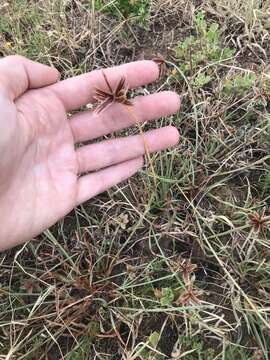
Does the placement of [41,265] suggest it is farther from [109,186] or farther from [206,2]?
[206,2]

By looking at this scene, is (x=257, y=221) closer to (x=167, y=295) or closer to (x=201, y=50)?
(x=167, y=295)

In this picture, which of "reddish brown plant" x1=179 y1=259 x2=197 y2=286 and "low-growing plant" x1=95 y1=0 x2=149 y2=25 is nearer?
"reddish brown plant" x1=179 y1=259 x2=197 y2=286

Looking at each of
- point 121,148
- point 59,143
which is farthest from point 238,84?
point 59,143

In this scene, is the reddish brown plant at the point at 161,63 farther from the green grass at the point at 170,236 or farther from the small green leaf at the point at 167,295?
the small green leaf at the point at 167,295

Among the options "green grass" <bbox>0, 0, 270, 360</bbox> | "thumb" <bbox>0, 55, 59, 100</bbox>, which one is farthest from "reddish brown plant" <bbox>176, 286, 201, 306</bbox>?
"thumb" <bbox>0, 55, 59, 100</bbox>

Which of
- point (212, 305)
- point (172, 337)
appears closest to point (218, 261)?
point (212, 305)

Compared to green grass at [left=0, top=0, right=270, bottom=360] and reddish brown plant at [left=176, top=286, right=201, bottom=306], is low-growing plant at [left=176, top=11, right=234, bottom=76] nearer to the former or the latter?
green grass at [left=0, top=0, right=270, bottom=360]
